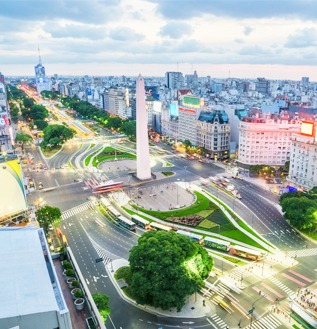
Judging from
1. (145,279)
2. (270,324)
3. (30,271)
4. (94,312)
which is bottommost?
(270,324)

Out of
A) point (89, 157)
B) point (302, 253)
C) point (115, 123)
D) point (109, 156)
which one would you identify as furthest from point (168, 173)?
point (115, 123)

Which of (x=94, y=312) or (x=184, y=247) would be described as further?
(x=184, y=247)

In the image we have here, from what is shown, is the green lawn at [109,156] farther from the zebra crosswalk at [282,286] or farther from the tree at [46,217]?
the zebra crosswalk at [282,286]

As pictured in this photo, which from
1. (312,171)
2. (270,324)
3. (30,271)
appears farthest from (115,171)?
(30,271)

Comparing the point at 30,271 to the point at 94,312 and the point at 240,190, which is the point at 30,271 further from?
the point at 240,190

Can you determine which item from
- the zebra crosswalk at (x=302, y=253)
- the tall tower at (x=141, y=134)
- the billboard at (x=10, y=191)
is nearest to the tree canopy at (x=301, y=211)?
the zebra crosswalk at (x=302, y=253)

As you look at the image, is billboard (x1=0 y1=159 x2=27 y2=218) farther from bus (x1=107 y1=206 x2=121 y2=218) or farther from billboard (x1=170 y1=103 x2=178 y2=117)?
billboard (x1=170 y1=103 x2=178 y2=117)

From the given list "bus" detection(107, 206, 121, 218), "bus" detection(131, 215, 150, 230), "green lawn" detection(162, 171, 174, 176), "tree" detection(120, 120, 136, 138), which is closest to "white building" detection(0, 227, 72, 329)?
"bus" detection(131, 215, 150, 230)
